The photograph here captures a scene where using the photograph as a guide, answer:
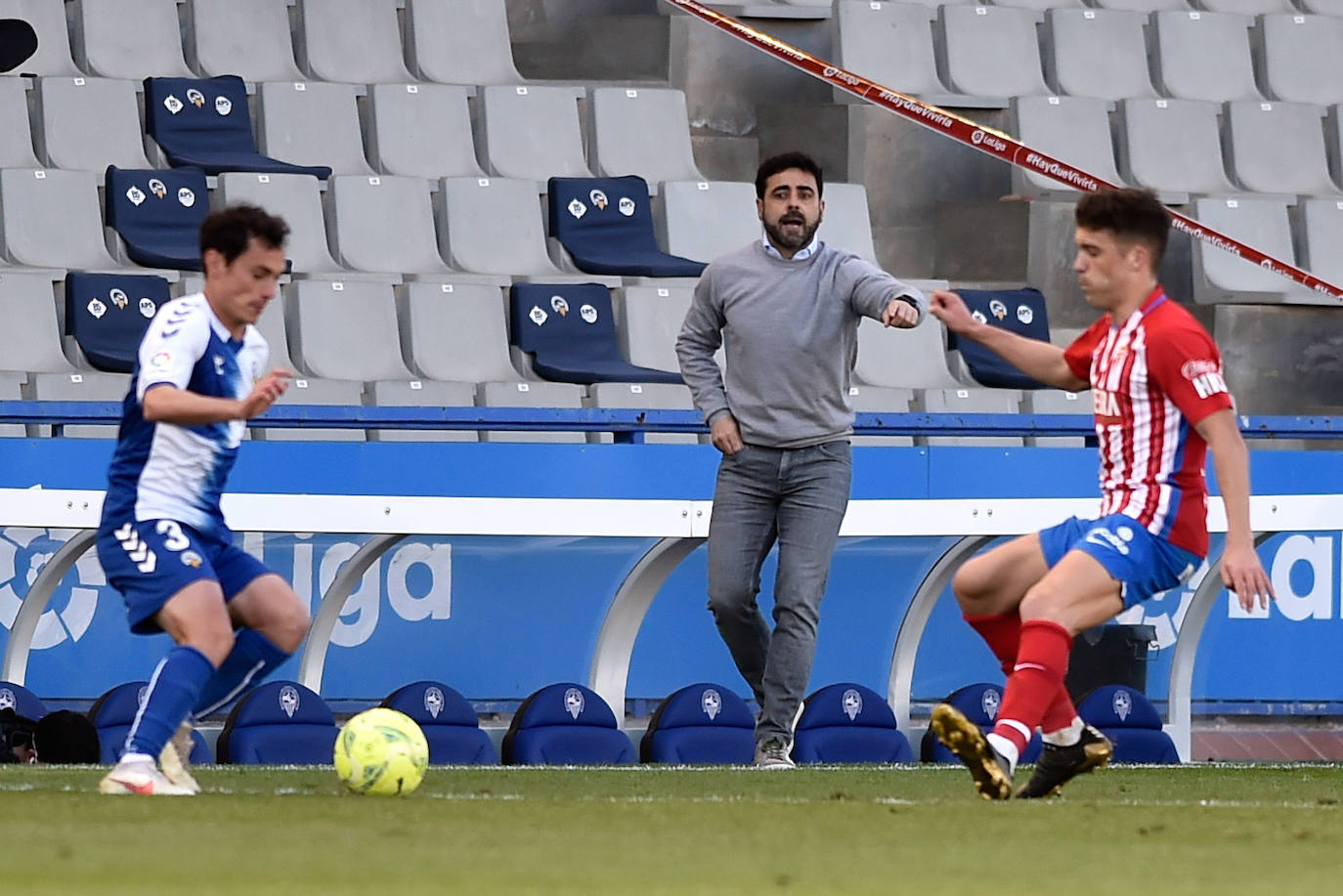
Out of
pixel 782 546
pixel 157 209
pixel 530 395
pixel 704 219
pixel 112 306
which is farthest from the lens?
pixel 704 219

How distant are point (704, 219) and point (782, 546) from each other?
5.39 m

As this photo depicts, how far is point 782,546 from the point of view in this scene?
7.42m

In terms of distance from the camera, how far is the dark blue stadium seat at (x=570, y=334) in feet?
37.2

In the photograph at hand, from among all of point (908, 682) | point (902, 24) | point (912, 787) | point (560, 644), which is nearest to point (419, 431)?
point (560, 644)

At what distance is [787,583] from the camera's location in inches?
288

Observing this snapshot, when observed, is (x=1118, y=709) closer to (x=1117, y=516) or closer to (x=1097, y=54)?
(x=1117, y=516)

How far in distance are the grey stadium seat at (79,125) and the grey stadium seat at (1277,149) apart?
672 centimetres

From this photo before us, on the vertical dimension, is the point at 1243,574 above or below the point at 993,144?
below

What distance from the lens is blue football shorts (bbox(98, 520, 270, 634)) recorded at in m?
5.42

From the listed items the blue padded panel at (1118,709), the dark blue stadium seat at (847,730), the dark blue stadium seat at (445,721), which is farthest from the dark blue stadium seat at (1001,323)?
the dark blue stadium seat at (445,721)

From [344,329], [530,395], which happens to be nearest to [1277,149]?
[530,395]

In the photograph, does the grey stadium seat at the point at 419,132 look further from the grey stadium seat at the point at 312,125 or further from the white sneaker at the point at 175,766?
the white sneaker at the point at 175,766

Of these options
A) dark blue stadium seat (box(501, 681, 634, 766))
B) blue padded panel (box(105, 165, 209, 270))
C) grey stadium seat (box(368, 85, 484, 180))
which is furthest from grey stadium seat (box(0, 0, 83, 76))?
dark blue stadium seat (box(501, 681, 634, 766))

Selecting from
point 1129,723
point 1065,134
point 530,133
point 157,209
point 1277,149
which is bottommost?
point 1129,723
